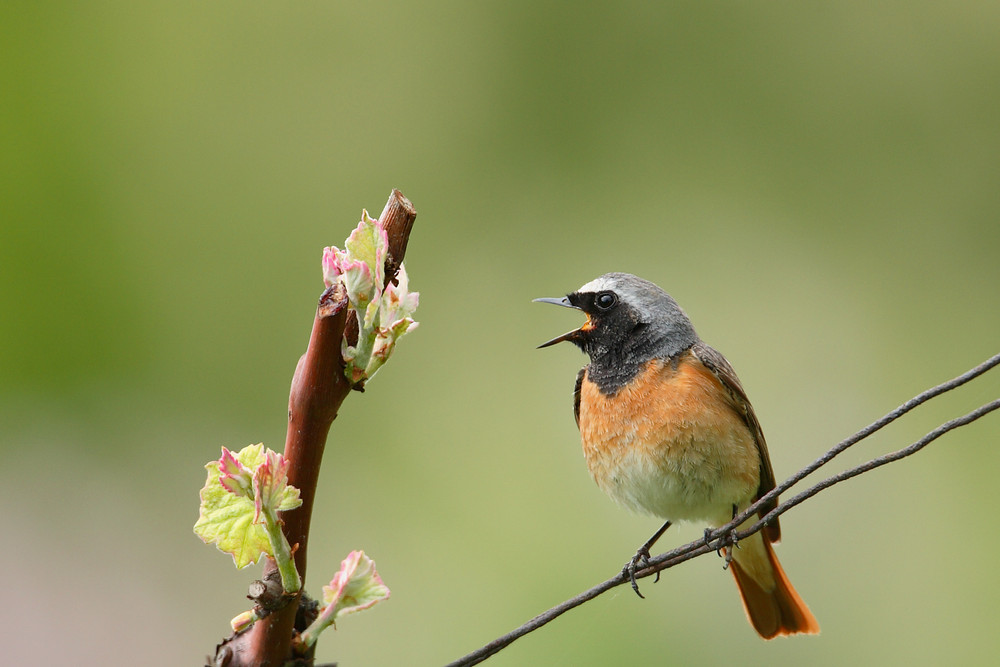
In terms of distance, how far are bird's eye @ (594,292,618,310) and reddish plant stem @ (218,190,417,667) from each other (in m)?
1.80

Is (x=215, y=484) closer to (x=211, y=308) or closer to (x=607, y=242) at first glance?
(x=211, y=308)

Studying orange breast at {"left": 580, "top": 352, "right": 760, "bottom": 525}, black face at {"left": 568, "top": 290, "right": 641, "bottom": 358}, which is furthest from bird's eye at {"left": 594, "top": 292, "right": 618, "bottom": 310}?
orange breast at {"left": 580, "top": 352, "right": 760, "bottom": 525}

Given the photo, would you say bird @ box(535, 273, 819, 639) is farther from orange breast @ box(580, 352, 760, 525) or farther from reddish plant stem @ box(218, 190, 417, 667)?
reddish plant stem @ box(218, 190, 417, 667)

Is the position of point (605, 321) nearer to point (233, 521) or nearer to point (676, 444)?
point (676, 444)

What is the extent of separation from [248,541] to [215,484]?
8 cm

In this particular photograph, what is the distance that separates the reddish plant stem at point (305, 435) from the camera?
37.9 inches

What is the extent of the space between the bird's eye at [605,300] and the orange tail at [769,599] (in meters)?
0.87

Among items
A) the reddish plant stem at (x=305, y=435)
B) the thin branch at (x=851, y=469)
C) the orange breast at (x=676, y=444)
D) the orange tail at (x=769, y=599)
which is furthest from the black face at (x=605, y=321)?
the reddish plant stem at (x=305, y=435)

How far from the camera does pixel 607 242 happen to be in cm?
490

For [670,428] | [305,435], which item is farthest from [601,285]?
[305,435]

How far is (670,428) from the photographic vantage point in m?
2.49

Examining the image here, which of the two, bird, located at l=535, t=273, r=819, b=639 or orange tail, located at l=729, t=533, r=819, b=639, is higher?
bird, located at l=535, t=273, r=819, b=639

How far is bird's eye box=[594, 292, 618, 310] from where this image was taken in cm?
272

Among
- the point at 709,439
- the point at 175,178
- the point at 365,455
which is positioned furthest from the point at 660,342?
the point at 175,178
